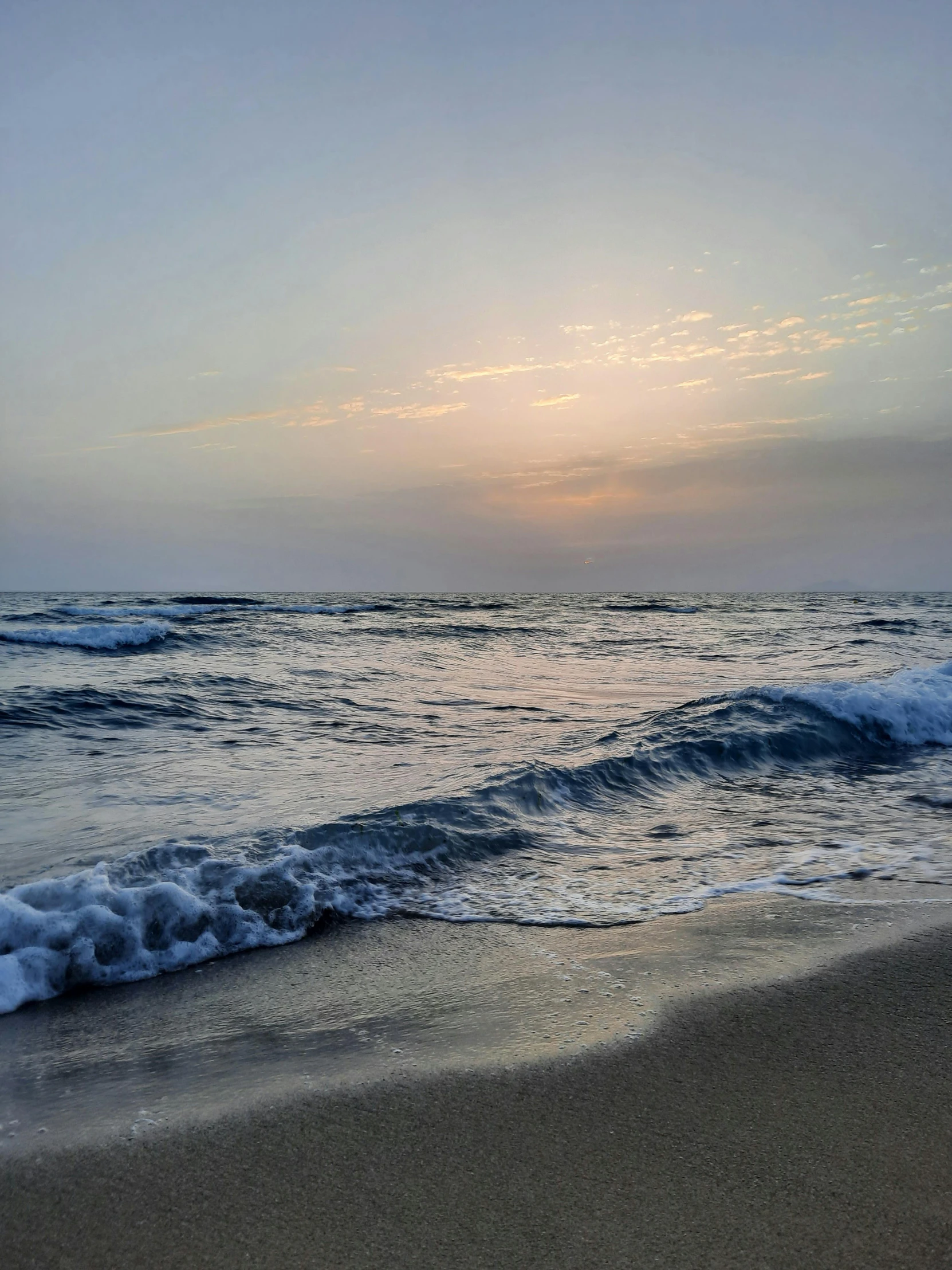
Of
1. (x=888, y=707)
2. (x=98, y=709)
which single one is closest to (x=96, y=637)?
(x=98, y=709)

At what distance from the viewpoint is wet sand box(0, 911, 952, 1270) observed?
5.89 feet

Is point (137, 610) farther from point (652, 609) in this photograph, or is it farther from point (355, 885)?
point (355, 885)

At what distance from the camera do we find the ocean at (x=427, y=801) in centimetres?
385

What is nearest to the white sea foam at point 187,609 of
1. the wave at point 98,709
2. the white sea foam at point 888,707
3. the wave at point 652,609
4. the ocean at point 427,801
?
the wave at point 652,609

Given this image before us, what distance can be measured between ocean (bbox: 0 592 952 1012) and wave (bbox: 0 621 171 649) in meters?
4.64

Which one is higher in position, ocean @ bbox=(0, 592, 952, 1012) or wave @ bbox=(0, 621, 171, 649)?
wave @ bbox=(0, 621, 171, 649)

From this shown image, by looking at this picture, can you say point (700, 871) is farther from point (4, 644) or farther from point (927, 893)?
point (4, 644)

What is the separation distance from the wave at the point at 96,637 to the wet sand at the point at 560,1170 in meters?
17.5

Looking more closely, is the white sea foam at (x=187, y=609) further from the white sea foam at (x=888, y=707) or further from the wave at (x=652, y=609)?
the white sea foam at (x=888, y=707)

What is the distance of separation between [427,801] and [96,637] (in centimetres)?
1663

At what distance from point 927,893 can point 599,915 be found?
1.76m

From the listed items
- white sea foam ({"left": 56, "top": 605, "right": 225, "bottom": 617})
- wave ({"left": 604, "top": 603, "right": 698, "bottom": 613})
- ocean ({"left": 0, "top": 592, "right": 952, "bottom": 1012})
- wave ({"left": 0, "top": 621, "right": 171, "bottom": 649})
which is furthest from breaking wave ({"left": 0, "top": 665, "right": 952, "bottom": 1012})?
wave ({"left": 604, "top": 603, "right": 698, "bottom": 613})

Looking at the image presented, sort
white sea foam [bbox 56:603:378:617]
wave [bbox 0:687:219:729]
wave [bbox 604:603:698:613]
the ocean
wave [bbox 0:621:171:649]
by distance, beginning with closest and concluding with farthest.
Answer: the ocean, wave [bbox 0:687:219:729], wave [bbox 0:621:171:649], white sea foam [bbox 56:603:378:617], wave [bbox 604:603:698:613]

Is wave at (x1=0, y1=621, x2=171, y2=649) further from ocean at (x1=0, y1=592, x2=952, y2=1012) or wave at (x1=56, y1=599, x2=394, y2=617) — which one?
wave at (x1=56, y1=599, x2=394, y2=617)
